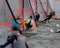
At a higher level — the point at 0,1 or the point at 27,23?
the point at 0,1

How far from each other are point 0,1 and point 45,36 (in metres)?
7.70

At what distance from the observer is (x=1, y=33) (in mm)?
8305

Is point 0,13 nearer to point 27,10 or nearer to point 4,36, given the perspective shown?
point 4,36

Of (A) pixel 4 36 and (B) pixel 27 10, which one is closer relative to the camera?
(A) pixel 4 36

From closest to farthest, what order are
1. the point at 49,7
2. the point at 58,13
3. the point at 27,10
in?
the point at 27,10, the point at 49,7, the point at 58,13

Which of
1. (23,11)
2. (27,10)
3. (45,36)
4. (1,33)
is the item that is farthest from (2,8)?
(27,10)

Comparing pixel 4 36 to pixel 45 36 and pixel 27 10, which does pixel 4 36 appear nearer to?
pixel 45 36

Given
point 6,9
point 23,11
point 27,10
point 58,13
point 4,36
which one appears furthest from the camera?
point 58,13

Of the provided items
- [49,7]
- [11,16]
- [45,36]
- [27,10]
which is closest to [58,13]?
[49,7]

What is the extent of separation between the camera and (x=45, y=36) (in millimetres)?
15758

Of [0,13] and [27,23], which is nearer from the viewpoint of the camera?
[0,13]

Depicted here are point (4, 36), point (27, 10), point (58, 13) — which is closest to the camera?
point (4, 36)

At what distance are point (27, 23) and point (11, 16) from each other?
30.8 feet

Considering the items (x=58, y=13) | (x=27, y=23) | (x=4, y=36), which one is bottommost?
(x=58, y=13)
